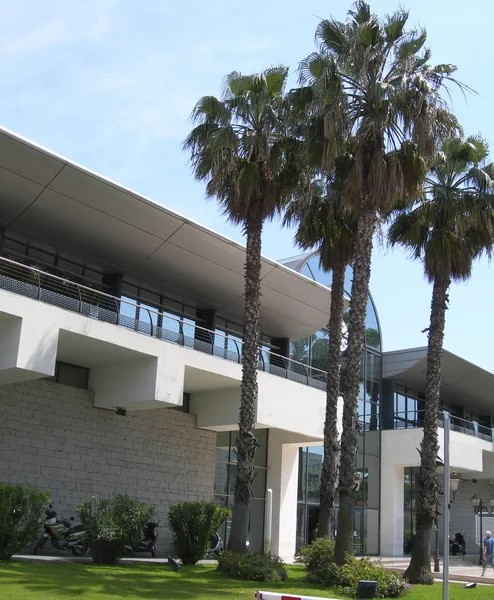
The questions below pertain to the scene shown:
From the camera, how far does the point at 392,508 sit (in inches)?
1459

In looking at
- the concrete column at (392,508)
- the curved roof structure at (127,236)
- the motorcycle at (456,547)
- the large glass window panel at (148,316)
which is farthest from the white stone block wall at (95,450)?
the motorcycle at (456,547)

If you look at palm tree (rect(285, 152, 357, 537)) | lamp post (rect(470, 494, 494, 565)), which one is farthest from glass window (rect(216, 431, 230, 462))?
lamp post (rect(470, 494, 494, 565))

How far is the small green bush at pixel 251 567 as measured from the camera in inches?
671

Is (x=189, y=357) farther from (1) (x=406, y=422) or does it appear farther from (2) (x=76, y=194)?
(1) (x=406, y=422)

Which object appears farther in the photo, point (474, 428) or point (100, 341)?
point (474, 428)

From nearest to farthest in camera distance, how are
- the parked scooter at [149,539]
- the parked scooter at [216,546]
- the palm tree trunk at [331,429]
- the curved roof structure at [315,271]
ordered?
1. the palm tree trunk at [331,429]
2. the parked scooter at [149,539]
3. the parked scooter at [216,546]
4. the curved roof structure at [315,271]

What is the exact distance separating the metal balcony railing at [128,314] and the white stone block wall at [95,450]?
2941 mm

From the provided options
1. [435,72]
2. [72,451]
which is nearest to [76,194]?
[72,451]

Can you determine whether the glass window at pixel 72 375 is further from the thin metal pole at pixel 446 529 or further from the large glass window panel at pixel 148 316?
the thin metal pole at pixel 446 529

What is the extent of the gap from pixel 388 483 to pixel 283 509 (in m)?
10.8

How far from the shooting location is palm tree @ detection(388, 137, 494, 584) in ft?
68.9

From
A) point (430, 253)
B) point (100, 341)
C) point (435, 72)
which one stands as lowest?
point (100, 341)

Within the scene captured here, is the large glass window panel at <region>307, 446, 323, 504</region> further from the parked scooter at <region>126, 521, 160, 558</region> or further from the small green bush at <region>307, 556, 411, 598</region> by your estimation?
the small green bush at <region>307, 556, 411, 598</region>

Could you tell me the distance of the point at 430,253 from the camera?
21.4 metres
